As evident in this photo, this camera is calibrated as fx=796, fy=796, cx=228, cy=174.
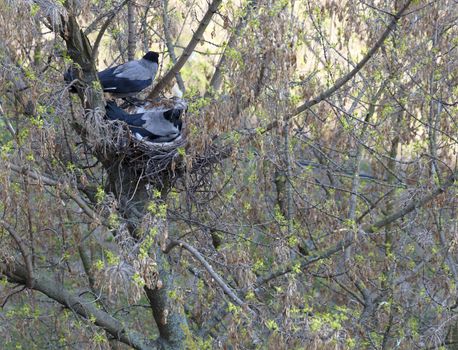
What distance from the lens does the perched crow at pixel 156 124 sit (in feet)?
23.3

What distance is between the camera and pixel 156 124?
721 centimetres

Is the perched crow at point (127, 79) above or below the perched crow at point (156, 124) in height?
above

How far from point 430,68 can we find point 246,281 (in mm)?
3071

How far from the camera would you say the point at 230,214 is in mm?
8375

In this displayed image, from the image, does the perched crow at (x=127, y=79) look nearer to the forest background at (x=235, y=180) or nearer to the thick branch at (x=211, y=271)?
the forest background at (x=235, y=180)

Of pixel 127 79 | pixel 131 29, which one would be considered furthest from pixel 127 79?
pixel 131 29

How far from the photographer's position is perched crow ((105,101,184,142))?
7105mm

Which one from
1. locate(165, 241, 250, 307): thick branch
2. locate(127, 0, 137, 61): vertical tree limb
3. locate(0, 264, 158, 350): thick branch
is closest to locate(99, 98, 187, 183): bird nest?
locate(165, 241, 250, 307): thick branch

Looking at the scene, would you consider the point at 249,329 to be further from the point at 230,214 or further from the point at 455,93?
the point at 455,93

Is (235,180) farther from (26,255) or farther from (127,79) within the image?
(26,255)

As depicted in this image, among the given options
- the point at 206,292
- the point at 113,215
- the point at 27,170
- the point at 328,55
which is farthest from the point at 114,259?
the point at 328,55

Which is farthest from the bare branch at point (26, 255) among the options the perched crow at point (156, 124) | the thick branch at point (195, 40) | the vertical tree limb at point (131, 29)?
the vertical tree limb at point (131, 29)

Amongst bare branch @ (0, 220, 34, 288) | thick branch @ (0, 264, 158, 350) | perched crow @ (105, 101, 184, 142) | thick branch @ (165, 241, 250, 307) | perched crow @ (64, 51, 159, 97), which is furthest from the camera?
perched crow @ (64, 51, 159, 97)

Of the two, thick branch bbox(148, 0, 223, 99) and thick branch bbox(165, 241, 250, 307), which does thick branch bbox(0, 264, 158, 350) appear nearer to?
thick branch bbox(165, 241, 250, 307)
